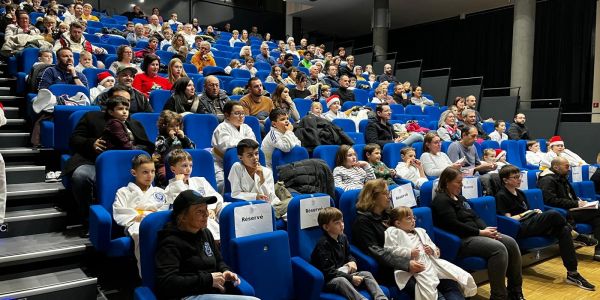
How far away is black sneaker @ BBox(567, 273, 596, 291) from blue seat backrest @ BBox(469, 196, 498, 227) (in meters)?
0.67

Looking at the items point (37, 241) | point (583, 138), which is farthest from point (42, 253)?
point (583, 138)

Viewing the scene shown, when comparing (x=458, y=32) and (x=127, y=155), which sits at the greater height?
(x=458, y=32)

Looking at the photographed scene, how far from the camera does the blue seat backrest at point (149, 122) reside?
3.05 m

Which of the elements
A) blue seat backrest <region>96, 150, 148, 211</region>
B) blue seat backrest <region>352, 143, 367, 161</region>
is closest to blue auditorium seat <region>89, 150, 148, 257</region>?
blue seat backrest <region>96, 150, 148, 211</region>

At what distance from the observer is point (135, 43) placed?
20.6 feet

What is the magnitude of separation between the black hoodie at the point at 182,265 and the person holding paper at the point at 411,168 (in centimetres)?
211

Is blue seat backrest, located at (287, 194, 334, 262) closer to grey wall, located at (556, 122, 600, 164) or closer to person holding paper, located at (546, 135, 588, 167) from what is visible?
person holding paper, located at (546, 135, 588, 167)

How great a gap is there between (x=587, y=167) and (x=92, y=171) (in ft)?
16.0

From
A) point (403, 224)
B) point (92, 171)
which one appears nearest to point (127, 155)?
point (92, 171)

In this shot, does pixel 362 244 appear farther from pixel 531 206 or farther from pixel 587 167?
pixel 587 167

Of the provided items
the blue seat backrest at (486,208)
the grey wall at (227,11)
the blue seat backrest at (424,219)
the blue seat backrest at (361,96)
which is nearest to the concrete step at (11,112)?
the blue seat backrest at (424,219)

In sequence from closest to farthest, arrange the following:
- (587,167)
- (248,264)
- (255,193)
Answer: (248,264) < (255,193) < (587,167)

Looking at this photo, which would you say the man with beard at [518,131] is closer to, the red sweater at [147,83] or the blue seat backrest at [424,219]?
Result: the blue seat backrest at [424,219]

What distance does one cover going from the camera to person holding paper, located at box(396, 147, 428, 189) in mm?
3559
